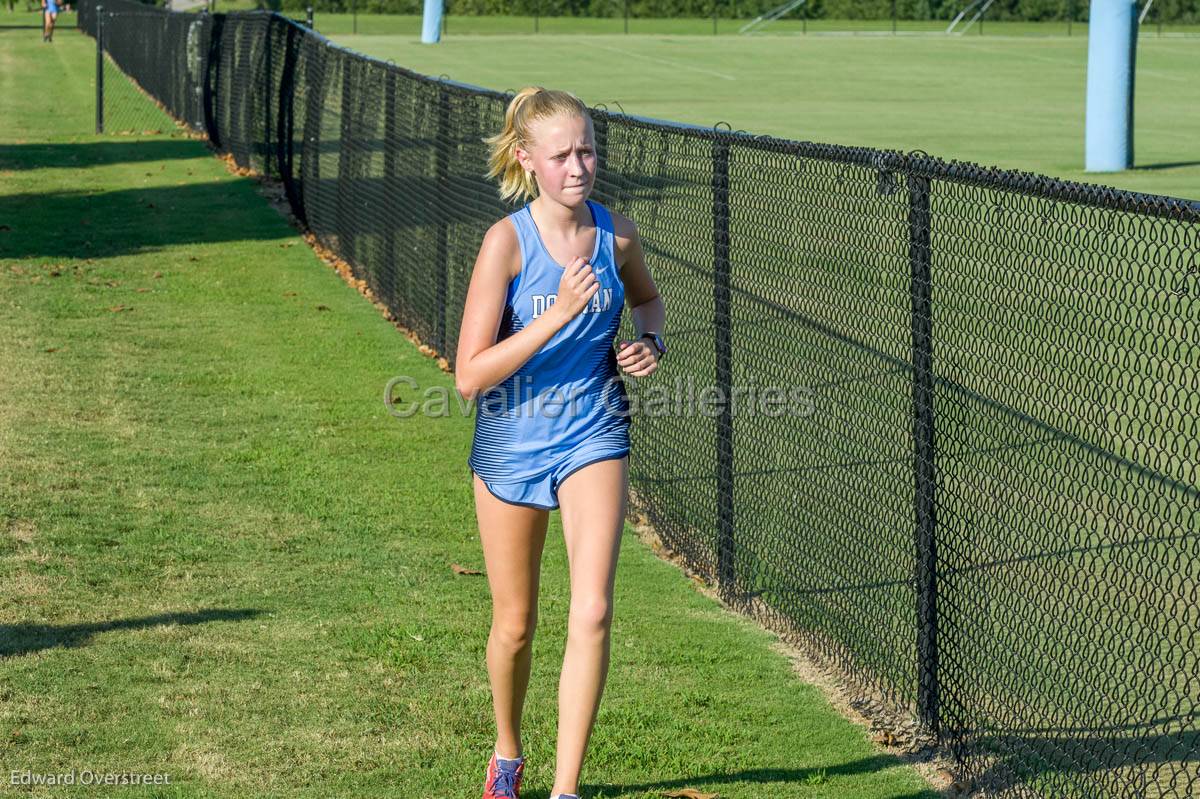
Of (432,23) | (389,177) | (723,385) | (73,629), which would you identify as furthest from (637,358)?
(432,23)

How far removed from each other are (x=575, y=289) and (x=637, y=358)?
0.41 metres

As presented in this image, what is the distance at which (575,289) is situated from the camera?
4.03 m

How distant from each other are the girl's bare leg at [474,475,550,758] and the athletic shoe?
3cm

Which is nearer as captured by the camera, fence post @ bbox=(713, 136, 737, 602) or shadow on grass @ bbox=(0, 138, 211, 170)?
fence post @ bbox=(713, 136, 737, 602)

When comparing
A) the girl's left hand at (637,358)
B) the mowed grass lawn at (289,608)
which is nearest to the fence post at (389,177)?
the mowed grass lawn at (289,608)

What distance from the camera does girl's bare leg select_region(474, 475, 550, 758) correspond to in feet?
14.2

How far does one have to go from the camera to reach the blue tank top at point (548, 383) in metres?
4.21

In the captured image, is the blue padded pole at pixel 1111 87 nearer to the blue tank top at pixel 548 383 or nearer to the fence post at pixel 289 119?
the fence post at pixel 289 119

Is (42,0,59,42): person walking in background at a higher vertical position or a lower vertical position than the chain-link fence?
higher

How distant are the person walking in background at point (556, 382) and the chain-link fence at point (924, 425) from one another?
120cm

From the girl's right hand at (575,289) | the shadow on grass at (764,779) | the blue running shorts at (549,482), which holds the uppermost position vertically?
the girl's right hand at (575,289)

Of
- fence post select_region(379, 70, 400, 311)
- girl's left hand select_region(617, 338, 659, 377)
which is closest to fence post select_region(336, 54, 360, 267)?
fence post select_region(379, 70, 400, 311)

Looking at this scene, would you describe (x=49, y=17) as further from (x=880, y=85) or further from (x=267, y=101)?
(x=267, y=101)

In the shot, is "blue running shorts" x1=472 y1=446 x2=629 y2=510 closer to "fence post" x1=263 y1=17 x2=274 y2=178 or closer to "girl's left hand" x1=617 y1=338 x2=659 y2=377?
"girl's left hand" x1=617 y1=338 x2=659 y2=377
